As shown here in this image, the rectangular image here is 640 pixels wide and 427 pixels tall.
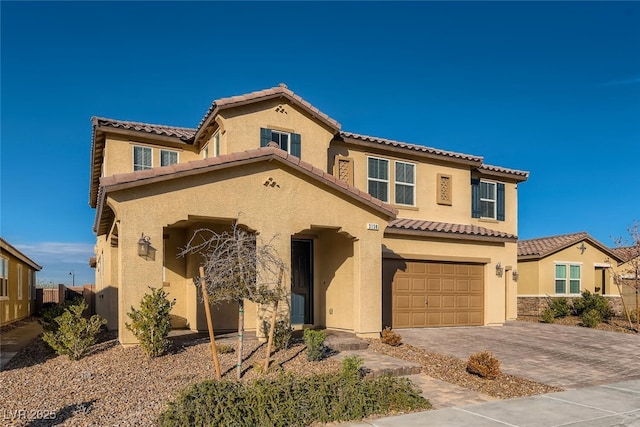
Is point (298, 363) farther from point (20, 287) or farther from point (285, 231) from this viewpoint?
point (20, 287)

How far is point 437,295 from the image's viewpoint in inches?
706

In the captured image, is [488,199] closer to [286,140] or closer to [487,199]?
[487,199]

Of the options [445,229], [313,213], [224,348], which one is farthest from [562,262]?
[224,348]

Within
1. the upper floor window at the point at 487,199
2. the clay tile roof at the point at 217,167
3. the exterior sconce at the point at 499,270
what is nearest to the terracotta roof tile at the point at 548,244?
the upper floor window at the point at 487,199

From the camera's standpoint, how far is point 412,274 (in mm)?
17406

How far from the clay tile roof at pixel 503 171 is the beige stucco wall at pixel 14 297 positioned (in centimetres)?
1969

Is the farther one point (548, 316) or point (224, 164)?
point (548, 316)

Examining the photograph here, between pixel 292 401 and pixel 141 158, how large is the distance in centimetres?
1142

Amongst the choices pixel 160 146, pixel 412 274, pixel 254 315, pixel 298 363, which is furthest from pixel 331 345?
pixel 160 146

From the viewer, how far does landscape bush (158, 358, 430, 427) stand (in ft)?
23.0

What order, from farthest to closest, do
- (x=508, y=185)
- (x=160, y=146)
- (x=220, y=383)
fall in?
(x=508, y=185), (x=160, y=146), (x=220, y=383)

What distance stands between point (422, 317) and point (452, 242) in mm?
2977

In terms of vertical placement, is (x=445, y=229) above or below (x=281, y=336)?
above

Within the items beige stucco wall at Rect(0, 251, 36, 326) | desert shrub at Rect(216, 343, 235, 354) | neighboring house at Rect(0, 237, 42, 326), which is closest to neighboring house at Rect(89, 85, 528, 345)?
desert shrub at Rect(216, 343, 235, 354)
